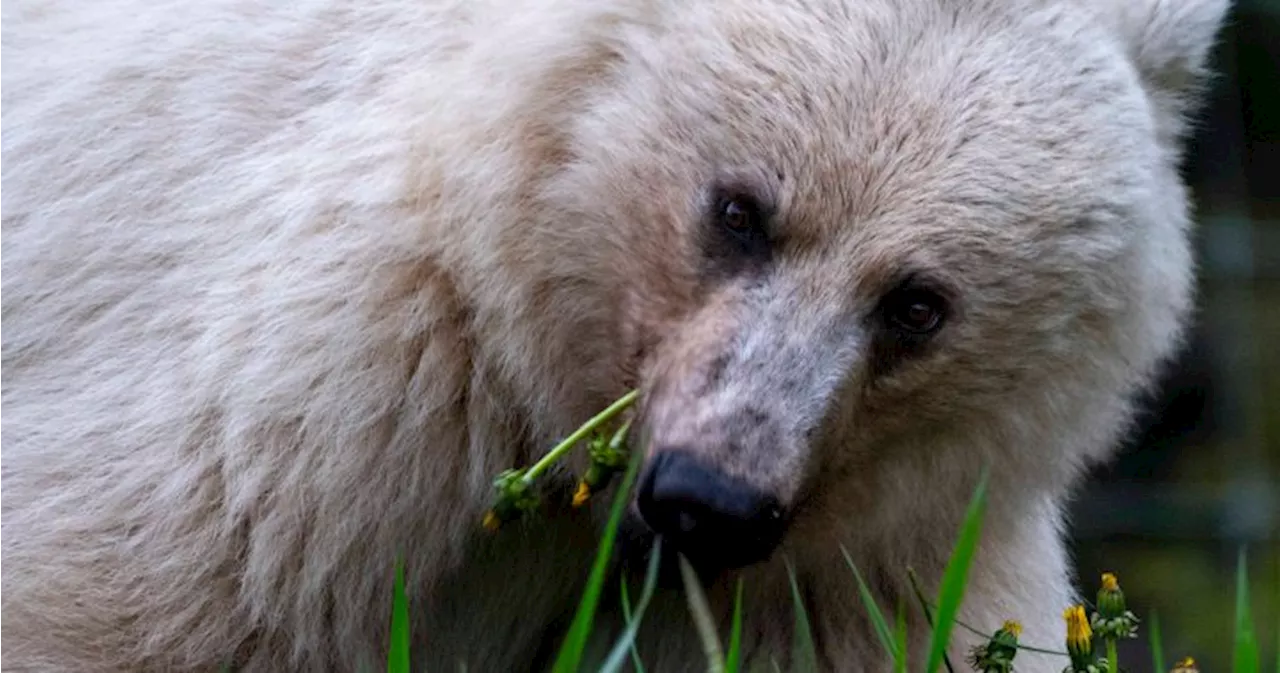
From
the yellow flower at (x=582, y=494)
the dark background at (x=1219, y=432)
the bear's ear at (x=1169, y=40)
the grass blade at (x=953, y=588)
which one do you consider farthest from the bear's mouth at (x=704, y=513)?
the dark background at (x=1219, y=432)

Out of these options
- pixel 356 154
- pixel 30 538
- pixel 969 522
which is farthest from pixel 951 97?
pixel 30 538

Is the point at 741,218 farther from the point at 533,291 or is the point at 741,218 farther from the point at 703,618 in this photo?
the point at 703,618

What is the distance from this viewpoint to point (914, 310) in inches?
138

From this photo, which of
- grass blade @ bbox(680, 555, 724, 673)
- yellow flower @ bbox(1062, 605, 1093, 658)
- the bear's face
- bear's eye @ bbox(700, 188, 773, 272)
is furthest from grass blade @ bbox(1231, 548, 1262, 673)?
bear's eye @ bbox(700, 188, 773, 272)

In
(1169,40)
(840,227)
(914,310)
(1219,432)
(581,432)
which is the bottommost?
(1219,432)

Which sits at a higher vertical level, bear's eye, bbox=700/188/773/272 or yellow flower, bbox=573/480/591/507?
bear's eye, bbox=700/188/773/272

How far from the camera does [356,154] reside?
3.66 meters

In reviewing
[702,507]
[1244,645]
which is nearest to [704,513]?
[702,507]

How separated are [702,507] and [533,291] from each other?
556 mm

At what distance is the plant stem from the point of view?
3.43m

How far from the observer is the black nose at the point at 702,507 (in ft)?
10.6

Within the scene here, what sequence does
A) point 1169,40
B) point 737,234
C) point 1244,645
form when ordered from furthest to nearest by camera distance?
point 1169,40 < point 737,234 < point 1244,645

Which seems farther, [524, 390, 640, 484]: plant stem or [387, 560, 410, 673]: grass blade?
[524, 390, 640, 484]: plant stem

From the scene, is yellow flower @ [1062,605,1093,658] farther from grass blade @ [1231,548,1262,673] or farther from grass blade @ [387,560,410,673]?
grass blade @ [387,560,410,673]
